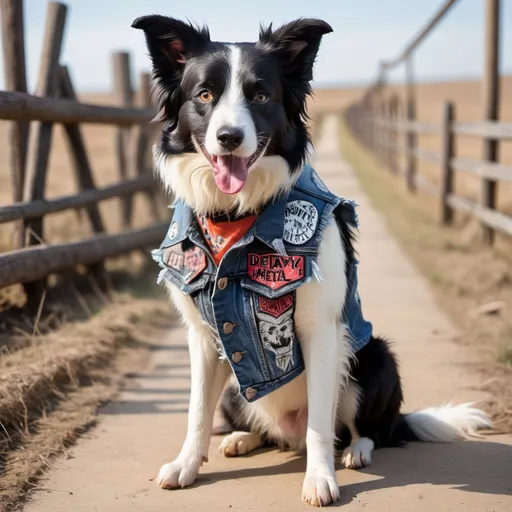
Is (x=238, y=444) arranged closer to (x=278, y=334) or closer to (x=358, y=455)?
(x=358, y=455)

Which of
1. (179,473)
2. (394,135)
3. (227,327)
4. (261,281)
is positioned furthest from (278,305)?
(394,135)

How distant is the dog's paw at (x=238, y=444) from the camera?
3400mm

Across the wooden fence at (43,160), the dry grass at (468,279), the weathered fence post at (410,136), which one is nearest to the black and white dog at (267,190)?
the dry grass at (468,279)

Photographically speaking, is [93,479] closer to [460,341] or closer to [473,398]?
[473,398]

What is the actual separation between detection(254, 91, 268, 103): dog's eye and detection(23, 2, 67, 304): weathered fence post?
274cm

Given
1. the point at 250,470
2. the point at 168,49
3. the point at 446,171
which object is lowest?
the point at 250,470

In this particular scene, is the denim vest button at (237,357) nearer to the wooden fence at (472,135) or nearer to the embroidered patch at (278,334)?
the embroidered patch at (278,334)

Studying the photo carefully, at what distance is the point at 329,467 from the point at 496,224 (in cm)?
475

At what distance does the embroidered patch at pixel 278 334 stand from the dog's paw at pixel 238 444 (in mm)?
657

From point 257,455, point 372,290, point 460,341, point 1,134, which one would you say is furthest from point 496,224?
point 1,134

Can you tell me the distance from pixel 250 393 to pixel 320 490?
480 millimetres

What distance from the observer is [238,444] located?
134 inches

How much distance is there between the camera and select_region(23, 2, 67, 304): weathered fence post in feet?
17.2

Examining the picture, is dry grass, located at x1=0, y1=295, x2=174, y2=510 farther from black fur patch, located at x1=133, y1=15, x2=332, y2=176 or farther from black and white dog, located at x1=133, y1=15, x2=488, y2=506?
black fur patch, located at x1=133, y1=15, x2=332, y2=176
